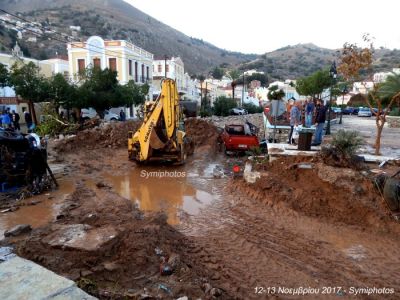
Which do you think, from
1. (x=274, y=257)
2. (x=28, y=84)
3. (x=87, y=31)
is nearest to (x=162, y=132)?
(x=274, y=257)

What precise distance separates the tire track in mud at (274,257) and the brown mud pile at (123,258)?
41 centimetres

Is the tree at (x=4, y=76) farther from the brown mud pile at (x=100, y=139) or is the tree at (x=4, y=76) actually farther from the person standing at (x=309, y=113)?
the person standing at (x=309, y=113)

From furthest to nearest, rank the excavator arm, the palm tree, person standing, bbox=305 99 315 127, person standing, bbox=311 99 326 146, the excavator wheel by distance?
the palm tree → person standing, bbox=305 99 315 127 → person standing, bbox=311 99 326 146 → the excavator arm → the excavator wheel

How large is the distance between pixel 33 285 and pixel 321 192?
6.51 m

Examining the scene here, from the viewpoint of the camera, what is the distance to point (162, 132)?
1220 cm

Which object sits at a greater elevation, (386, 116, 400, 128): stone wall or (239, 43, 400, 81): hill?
(239, 43, 400, 81): hill

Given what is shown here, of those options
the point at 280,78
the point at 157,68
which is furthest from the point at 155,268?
the point at 280,78

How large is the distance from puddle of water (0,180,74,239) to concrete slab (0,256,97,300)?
2.95 meters

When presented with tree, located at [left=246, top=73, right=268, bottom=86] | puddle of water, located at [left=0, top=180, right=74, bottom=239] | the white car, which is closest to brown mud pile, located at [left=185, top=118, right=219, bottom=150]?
puddle of water, located at [left=0, top=180, right=74, bottom=239]

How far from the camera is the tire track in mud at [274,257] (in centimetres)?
474

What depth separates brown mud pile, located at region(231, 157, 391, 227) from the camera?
7235 mm

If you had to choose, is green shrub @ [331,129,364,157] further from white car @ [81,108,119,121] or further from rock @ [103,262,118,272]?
white car @ [81,108,119,121]

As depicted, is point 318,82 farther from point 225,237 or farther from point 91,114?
point 225,237

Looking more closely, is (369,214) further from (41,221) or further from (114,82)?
(114,82)
